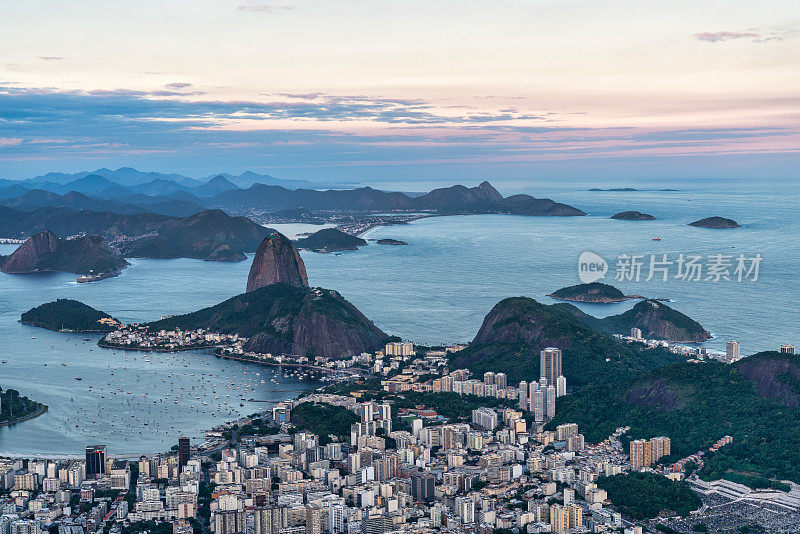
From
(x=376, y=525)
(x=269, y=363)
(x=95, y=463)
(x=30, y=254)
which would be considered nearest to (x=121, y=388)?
(x=269, y=363)

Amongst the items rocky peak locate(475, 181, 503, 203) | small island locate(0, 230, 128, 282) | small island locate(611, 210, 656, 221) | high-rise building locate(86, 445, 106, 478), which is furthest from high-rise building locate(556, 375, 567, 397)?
rocky peak locate(475, 181, 503, 203)

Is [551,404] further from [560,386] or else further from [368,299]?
[368,299]

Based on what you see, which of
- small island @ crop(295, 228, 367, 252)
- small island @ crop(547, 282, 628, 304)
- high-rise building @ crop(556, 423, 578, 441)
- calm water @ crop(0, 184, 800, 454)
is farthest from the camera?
small island @ crop(295, 228, 367, 252)

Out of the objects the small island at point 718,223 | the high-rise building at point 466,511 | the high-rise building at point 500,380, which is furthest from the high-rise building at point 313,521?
the small island at point 718,223

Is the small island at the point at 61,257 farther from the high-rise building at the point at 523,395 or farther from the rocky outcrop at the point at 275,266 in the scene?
the high-rise building at the point at 523,395

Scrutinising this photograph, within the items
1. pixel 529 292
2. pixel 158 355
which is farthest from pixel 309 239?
pixel 158 355

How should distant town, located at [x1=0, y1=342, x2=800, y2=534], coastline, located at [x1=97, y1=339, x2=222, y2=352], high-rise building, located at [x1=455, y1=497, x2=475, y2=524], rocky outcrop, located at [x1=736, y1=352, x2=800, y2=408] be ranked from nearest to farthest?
distant town, located at [x1=0, y1=342, x2=800, y2=534] → high-rise building, located at [x1=455, y1=497, x2=475, y2=524] → rocky outcrop, located at [x1=736, y1=352, x2=800, y2=408] → coastline, located at [x1=97, y1=339, x2=222, y2=352]

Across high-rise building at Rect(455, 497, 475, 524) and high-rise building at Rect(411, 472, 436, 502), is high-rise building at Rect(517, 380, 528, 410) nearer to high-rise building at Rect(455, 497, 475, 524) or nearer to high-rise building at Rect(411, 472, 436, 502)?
high-rise building at Rect(411, 472, 436, 502)
